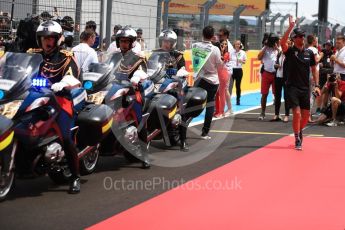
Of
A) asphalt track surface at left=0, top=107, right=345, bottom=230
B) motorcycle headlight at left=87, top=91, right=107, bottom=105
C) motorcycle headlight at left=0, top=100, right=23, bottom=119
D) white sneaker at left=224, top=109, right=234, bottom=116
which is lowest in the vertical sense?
asphalt track surface at left=0, top=107, right=345, bottom=230

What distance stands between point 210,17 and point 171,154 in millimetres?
10596

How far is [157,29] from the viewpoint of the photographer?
16922mm

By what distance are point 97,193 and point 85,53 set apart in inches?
114

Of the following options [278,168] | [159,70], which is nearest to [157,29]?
[159,70]

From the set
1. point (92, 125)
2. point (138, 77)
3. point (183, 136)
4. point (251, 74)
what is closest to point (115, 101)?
point (138, 77)

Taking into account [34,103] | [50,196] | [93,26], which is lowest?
[50,196]

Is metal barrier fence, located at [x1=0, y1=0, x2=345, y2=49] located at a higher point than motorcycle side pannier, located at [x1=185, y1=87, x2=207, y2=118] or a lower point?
higher

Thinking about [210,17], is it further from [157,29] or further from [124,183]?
[124,183]

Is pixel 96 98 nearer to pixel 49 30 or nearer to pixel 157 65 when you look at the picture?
pixel 49 30

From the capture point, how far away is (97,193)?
8.17 meters

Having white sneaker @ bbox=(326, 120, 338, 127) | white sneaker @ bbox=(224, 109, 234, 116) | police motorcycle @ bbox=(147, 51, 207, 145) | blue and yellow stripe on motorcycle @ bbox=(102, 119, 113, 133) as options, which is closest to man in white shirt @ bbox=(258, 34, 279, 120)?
white sneaker @ bbox=(224, 109, 234, 116)

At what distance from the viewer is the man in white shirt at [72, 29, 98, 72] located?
1016 cm

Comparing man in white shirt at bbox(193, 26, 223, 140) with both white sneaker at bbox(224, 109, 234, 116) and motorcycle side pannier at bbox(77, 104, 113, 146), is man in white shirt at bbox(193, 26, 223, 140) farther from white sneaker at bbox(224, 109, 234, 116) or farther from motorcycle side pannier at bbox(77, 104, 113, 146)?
white sneaker at bbox(224, 109, 234, 116)

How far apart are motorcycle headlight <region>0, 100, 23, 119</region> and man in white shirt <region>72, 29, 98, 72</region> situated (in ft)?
7.10
